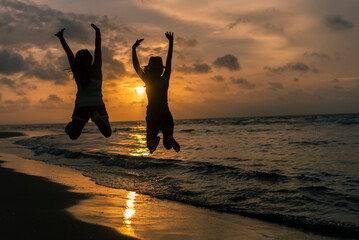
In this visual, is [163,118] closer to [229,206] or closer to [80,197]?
[229,206]

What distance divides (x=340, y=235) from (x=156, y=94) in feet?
18.8

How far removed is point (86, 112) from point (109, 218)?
3340 mm

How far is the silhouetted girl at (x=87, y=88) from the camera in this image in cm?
598

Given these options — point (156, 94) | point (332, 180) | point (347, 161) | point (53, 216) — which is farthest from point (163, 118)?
point (347, 161)

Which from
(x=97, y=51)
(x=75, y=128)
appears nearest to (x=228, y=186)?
(x=75, y=128)

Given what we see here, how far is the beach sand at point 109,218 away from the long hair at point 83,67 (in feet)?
11.2

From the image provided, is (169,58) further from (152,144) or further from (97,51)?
(152,144)

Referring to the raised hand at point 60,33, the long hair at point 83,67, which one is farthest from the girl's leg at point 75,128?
the raised hand at point 60,33

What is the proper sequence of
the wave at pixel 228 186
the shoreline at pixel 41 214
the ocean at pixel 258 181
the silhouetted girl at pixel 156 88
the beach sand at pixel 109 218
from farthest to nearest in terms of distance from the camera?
the ocean at pixel 258 181 < the wave at pixel 228 186 < the beach sand at pixel 109 218 < the shoreline at pixel 41 214 < the silhouetted girl at pixel 156 88

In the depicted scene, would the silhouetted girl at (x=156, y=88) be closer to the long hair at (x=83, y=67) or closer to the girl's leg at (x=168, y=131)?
the girl's leg at (x=168, y=131)

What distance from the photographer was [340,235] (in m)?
7.80

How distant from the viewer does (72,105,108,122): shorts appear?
6246 mm

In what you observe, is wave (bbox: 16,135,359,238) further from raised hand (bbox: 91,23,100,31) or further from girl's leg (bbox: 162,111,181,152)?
raised hand (bbox: 91,23,100,31)

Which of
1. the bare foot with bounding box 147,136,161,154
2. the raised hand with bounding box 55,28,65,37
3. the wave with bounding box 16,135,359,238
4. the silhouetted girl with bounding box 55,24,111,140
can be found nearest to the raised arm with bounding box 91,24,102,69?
the silhouetted girl with bounding box 55,24,111,140
